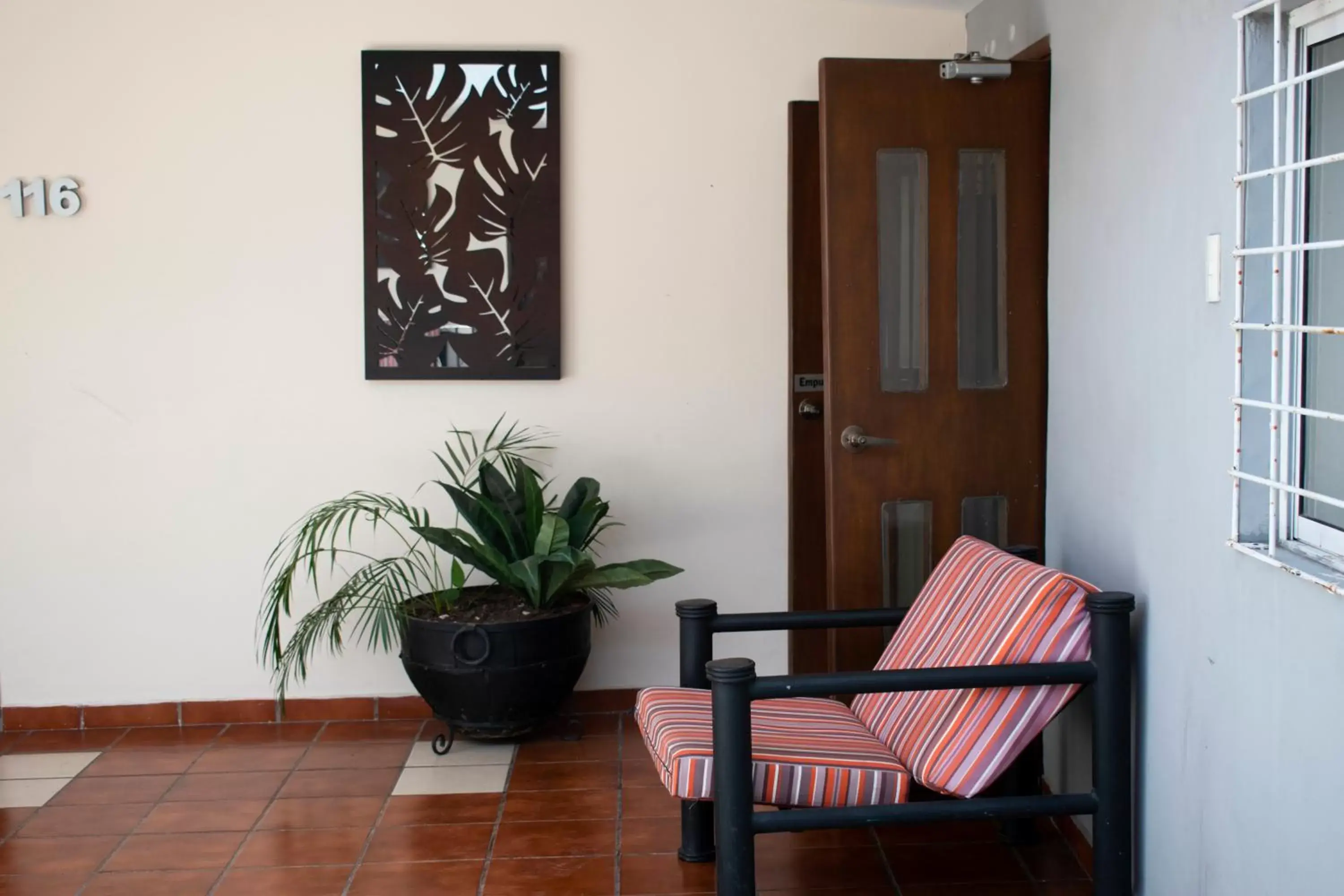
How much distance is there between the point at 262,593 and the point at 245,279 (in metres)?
1.05

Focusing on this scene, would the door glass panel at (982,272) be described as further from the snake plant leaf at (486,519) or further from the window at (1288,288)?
the snake plant leaf at (486,519)

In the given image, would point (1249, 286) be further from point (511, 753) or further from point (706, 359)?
point (511, 753)

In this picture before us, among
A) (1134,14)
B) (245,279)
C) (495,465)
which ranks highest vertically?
(1134,14)

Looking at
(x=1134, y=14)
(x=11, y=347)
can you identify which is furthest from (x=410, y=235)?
(x=1134, y=14)

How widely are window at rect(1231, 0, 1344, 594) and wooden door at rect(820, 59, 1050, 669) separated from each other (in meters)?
1.17

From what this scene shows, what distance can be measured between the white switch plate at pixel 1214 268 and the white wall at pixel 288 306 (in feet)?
6.64

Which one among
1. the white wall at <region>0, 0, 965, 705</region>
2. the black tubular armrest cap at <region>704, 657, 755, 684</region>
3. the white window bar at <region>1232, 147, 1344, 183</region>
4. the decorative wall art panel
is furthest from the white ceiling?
the black tubular armrest cap at <region>704, 657, 755, 684</region>

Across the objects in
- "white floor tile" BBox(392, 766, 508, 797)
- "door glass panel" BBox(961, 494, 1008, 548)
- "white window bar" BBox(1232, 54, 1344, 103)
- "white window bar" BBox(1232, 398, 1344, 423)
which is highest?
"white window bar" BBox(1232, 54, 1344, 103)

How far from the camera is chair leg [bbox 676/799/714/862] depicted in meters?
3.26

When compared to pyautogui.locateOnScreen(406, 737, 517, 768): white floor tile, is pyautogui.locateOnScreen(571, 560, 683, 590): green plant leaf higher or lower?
higher

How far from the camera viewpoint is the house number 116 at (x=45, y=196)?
14.0 ft

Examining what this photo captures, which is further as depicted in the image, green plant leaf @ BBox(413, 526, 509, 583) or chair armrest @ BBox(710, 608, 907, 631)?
green plant leaf @ BBox(413, 526, 509, 583)

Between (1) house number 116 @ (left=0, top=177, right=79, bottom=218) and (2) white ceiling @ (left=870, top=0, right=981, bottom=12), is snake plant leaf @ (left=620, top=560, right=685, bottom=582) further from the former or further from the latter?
(1) house number 116 @ (left=0, top=177, right=79, bottom=218)

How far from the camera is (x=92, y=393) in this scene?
4.35 m
